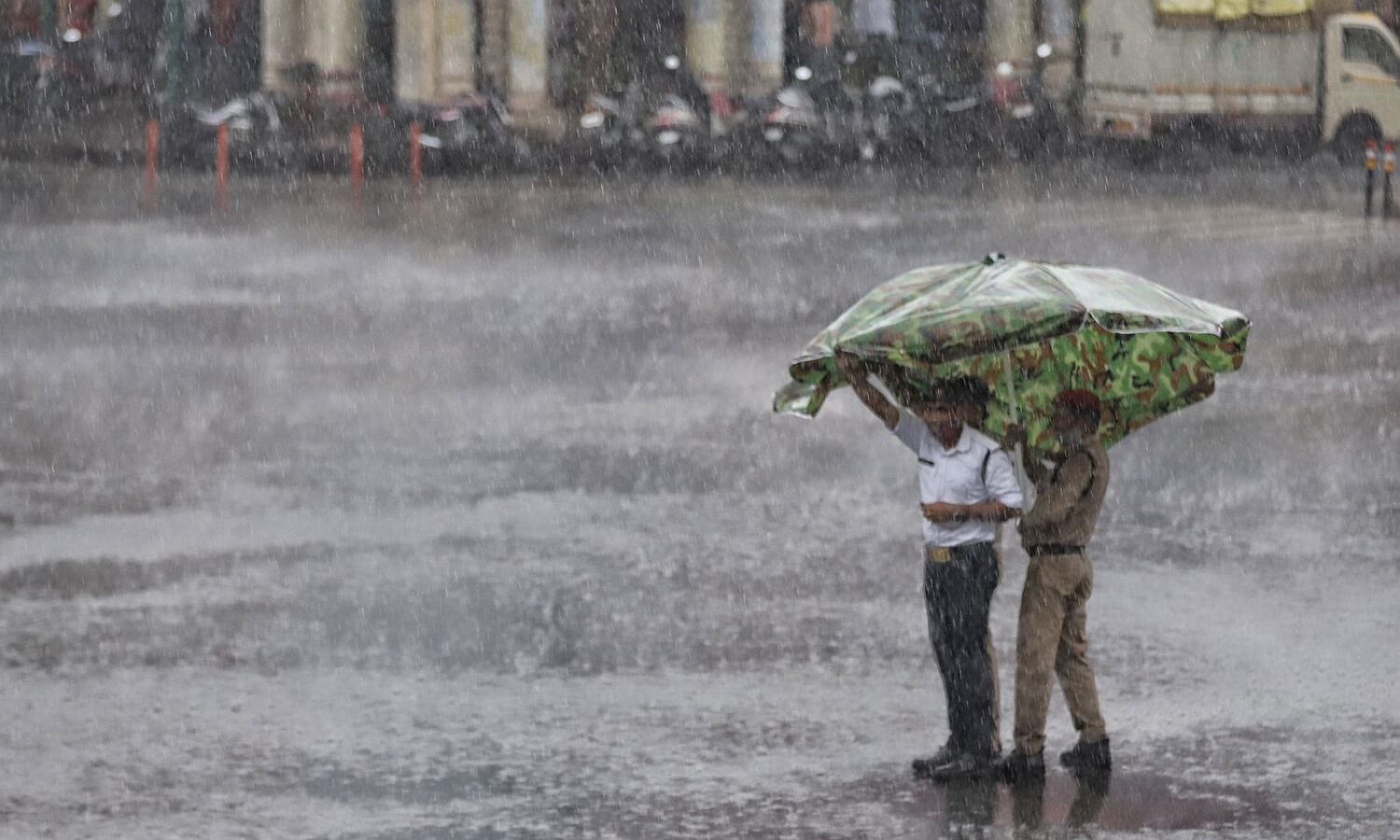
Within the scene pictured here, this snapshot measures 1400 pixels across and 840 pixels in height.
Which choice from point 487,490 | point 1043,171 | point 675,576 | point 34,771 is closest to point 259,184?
point 1043,171

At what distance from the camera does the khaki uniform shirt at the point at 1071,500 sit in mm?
8758

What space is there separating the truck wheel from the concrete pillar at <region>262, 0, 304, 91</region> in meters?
17.4

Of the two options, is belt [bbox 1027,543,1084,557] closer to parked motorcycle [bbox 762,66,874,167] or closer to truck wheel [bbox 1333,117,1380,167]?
parked motorcycle [bbox 762,66,874,167]

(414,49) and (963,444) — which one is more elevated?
(414,49)

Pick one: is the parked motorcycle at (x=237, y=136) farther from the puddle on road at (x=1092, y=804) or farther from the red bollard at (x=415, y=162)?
the puddle on road at (x=1092, y=804)

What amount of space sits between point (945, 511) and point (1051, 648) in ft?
2.04

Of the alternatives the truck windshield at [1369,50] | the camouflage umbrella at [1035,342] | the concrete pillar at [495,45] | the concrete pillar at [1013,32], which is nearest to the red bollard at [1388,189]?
the truck windshield at [1369,50]

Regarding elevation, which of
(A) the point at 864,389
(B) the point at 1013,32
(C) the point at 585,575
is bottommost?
(C) the point at 585,575

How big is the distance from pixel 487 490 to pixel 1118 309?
591 centimetres

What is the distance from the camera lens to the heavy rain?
8.95 metres

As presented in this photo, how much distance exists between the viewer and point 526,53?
43656mm

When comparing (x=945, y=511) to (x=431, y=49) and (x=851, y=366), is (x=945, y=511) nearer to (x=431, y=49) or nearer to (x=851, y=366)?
(x=851, y=366)

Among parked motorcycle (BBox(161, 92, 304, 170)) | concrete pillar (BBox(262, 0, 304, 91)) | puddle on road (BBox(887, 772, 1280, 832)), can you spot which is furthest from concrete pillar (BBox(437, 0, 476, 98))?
puddle on road (BBox(887, 772, 1280, 832))

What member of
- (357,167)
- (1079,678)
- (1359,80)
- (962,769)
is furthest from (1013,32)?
(962,769)
